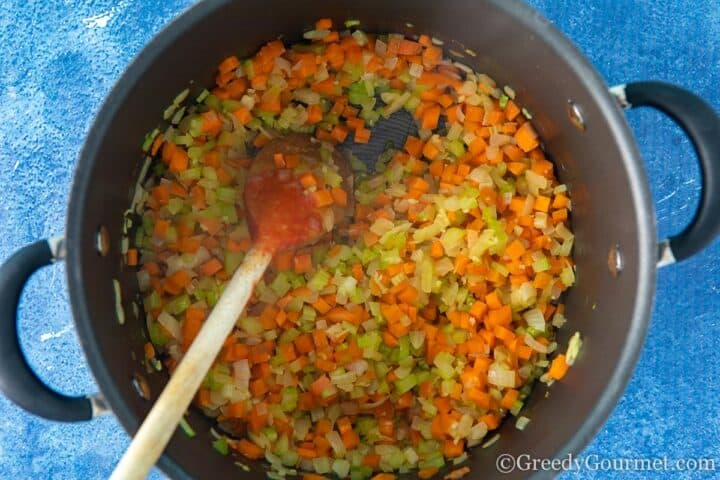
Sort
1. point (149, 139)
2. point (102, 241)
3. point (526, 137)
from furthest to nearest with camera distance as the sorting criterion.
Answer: point (526, 137) → point (149, 139) → point (102, 241)

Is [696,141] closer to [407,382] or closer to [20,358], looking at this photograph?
[407,382]

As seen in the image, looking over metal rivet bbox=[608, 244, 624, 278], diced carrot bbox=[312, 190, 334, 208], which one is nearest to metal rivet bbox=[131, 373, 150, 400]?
diced carrot bbox=[312, 190, 334, 208]

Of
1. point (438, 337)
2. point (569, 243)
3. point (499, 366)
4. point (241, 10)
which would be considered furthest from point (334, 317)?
point (241, 10)

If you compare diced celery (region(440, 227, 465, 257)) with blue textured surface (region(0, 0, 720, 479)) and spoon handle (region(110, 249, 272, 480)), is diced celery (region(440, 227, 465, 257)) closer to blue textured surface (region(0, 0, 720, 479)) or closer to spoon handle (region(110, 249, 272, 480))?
spoon handle (region(110, 249, 272, 480))

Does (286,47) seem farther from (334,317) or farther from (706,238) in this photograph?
(706,238)

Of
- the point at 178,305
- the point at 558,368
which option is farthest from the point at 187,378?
the point at 558,368

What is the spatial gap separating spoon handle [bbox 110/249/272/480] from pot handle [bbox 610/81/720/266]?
69 centimetres

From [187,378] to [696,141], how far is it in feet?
2.86

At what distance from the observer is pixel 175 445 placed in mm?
1271

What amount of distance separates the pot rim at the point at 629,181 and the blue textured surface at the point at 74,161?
42cm

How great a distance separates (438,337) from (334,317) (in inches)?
8.1

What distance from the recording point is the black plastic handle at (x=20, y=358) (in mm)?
1109

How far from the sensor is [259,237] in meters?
1.41

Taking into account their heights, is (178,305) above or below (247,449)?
above
